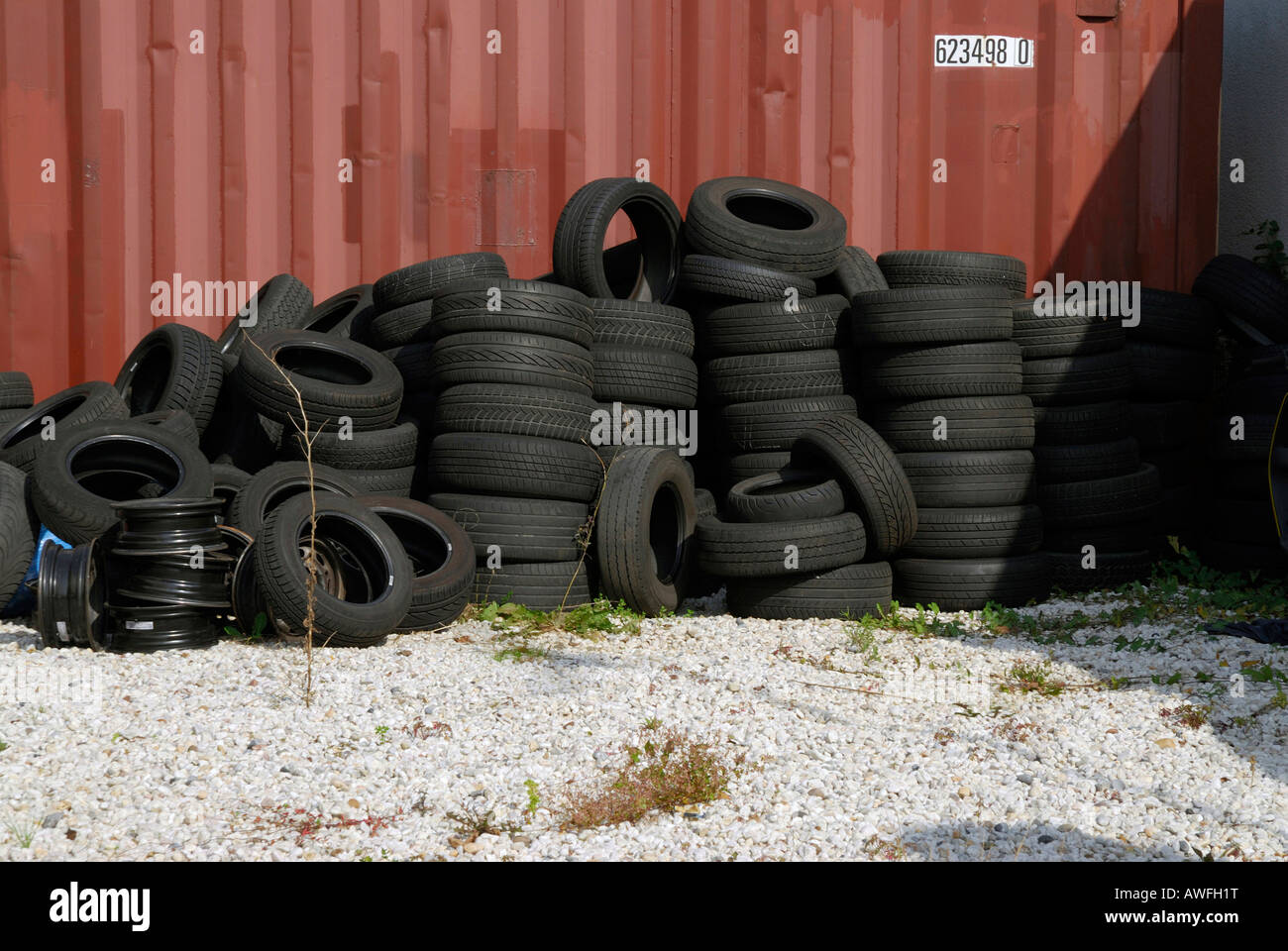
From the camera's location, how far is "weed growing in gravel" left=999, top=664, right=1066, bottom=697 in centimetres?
523

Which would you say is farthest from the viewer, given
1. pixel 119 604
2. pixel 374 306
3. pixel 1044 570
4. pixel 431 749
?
pixel 374 306

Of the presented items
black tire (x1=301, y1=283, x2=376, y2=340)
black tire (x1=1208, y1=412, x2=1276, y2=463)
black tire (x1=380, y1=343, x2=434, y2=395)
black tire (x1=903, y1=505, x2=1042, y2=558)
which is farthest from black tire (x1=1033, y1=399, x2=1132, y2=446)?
black tire (x1=301, y1=283, x2=376, y2=340)

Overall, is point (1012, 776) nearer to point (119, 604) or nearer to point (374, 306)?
point (119, 604)

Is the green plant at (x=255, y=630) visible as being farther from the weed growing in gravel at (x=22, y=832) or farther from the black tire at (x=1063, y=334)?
the black tire at (x=1063, y=334)

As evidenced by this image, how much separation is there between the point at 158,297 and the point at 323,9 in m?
2.77

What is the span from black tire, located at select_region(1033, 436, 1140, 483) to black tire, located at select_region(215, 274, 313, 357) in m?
5.63

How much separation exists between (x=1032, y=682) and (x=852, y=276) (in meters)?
3.79

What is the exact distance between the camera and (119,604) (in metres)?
5.60

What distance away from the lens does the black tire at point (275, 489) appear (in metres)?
6.34

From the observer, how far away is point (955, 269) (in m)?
7.81

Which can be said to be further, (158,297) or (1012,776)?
(158,297)

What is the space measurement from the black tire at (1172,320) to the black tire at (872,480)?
2.64 m

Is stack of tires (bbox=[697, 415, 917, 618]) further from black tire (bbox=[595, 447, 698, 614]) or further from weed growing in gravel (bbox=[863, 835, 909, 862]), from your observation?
weed growing in gravel (bbox=[863, 835, 909, 862])

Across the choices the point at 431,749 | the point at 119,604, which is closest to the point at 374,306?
the point at 119,604
